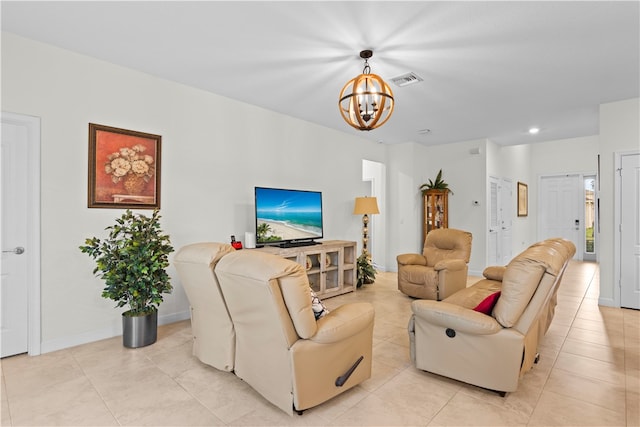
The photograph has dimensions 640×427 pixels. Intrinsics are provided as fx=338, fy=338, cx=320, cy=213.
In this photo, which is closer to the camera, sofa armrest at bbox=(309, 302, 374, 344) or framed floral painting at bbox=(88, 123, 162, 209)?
sofa armrest at bbox=(309, 302, 374, 344)

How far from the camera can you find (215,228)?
4.11 meters

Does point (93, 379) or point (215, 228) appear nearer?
point (93, 379)

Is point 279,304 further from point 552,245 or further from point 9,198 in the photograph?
point 9,198

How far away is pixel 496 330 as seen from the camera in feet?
7.02

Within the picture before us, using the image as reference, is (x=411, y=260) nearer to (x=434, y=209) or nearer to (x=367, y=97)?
(x=434, y=209)

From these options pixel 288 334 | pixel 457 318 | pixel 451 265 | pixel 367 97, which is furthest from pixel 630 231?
pixel 288 334

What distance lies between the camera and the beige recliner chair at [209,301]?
232cm

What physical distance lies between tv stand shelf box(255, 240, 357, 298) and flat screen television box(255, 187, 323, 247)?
17cm

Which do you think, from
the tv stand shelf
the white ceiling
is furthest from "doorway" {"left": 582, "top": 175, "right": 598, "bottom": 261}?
the tv stand shelf

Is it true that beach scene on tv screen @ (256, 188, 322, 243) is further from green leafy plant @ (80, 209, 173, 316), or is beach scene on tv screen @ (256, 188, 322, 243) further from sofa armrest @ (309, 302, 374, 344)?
sofa armrest @ (309, 302, 374, 344)

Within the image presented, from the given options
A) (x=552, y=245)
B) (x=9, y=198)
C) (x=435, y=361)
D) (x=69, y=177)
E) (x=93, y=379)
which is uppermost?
(x=69, y=177)

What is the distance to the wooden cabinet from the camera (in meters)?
6.75

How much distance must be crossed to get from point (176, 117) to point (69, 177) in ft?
4.03

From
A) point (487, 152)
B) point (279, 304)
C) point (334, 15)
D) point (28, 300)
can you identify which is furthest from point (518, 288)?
point (487, 152)
